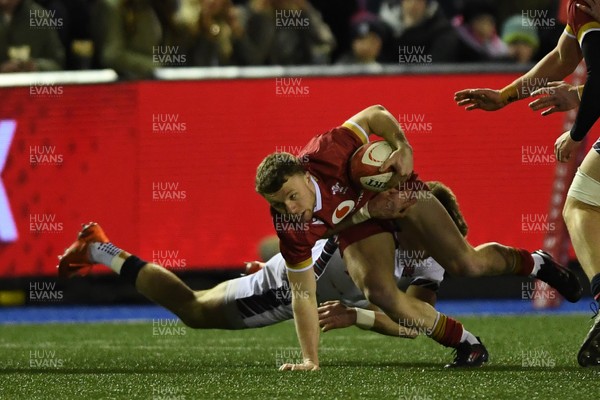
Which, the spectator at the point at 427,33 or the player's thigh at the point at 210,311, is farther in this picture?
the spectator at the point at 427,33

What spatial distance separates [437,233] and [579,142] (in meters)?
0.91

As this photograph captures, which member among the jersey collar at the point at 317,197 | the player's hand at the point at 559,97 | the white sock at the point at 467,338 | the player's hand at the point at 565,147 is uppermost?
the player's hand at the point at 559,97

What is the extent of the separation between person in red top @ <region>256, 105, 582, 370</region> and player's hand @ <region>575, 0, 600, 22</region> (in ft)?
3.54

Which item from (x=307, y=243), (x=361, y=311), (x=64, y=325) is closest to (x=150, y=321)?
(x=64, y=325)

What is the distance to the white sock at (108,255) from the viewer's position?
24.9 ft

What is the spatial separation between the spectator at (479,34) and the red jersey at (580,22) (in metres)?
5.63

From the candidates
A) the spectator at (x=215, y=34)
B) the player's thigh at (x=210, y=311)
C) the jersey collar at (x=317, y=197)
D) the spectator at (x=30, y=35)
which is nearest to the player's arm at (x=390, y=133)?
the jersey collar at (x=317, y=197)

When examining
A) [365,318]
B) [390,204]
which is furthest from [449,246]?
[365,318]

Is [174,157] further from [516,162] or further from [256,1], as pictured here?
[516,162]

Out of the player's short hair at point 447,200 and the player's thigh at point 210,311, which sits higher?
the player's short hair at point 447,200

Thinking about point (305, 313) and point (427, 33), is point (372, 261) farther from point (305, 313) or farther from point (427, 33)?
point (427, 33)

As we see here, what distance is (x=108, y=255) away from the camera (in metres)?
7.66

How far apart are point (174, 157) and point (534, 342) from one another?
440cm

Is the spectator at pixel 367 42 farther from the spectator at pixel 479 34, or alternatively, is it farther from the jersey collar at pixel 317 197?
the jersey collar at pixel 317 197
